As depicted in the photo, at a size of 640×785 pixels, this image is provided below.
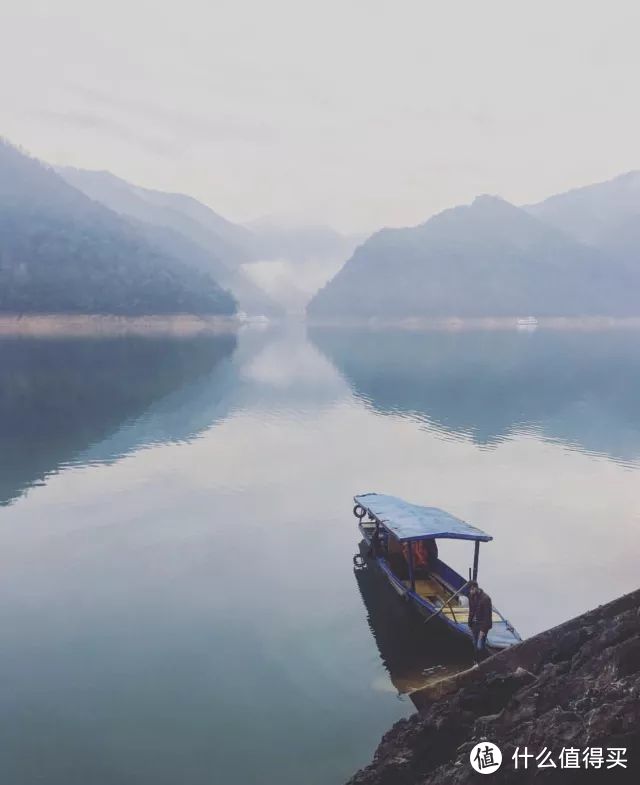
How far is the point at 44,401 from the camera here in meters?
64.8

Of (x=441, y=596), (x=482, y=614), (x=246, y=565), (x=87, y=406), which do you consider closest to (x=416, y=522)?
(x=441, y=596)

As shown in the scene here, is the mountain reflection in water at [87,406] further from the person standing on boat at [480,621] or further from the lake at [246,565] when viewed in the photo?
the person standing on boat at [480,621]

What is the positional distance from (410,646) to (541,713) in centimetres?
1005

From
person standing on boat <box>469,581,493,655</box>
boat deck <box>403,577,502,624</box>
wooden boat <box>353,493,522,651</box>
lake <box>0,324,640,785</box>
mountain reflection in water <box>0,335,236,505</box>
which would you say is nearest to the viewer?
lake <box>0,324,640,785</box>

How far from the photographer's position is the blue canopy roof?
20969 mm

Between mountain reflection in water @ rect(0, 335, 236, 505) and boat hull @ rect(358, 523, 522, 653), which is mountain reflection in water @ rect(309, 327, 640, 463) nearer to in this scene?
mountain reflection in water @ rect(0, 335, 236, 505)

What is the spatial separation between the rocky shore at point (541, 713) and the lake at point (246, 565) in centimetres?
301

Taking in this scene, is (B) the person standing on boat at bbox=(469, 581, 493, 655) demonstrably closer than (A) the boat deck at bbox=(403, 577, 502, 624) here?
Yes

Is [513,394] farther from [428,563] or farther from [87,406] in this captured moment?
[428,563]

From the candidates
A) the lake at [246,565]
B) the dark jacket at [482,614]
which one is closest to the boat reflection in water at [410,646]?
the lake at [246,565]

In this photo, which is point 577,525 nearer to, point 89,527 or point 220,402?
point 89,527

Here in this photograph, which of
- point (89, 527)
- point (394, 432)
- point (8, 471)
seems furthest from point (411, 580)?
point (394, 432)

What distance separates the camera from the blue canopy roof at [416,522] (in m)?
21.0

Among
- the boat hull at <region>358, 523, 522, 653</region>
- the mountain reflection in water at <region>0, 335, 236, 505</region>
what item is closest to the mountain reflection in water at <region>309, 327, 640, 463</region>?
the mountain reflection in water at <region>0, 335, 236, 505</region>
